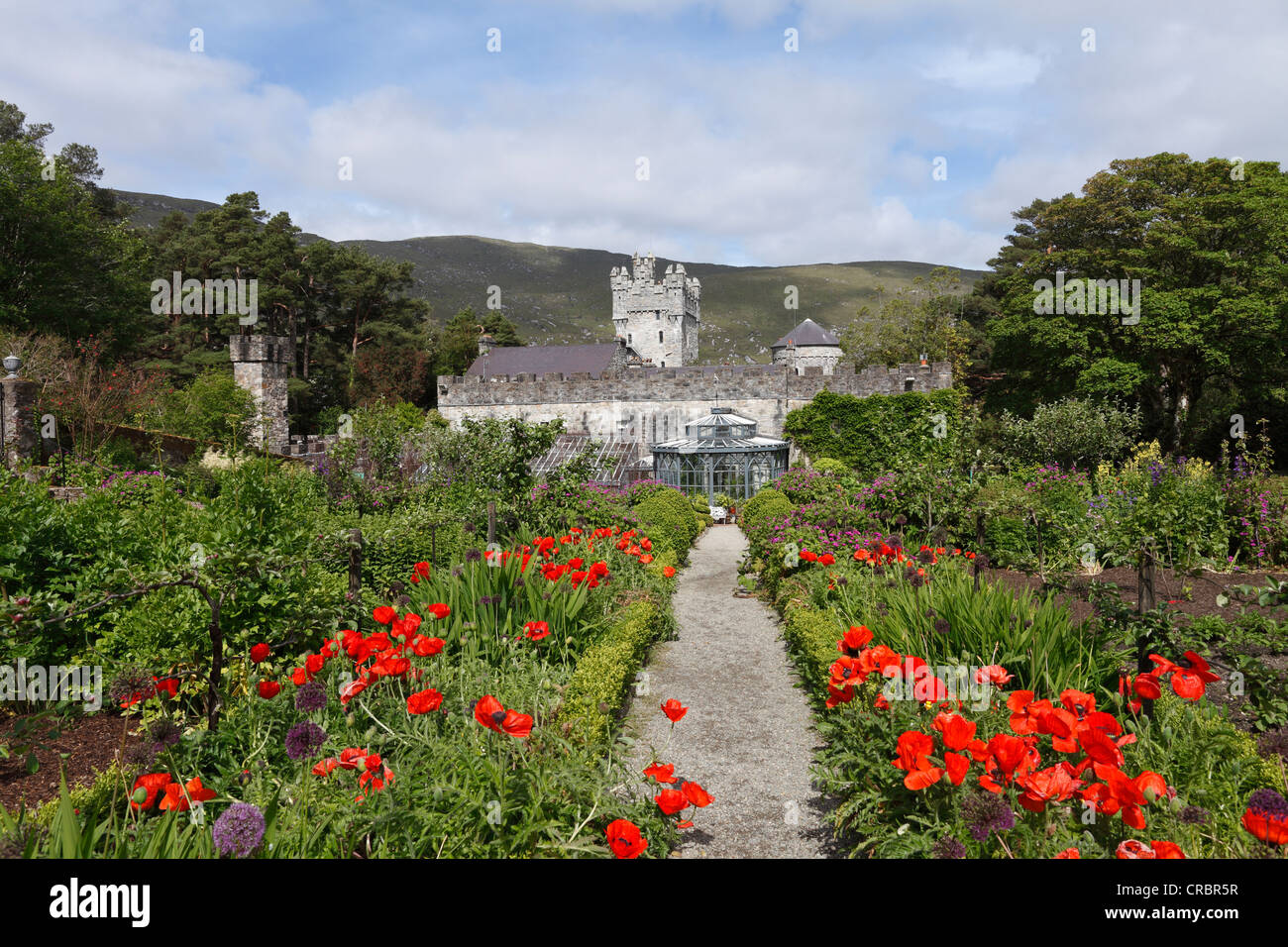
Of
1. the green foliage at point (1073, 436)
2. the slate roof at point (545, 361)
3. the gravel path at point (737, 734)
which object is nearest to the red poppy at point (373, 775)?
the gravel path at point (737, 734)

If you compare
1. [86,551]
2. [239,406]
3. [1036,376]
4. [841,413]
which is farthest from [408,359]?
[86,551]

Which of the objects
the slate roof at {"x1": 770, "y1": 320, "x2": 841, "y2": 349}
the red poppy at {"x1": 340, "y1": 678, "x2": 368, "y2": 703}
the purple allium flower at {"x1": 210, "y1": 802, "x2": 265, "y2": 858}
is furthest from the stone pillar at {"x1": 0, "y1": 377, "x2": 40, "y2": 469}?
the slate roof at {"x1": 770, "y1": 320, "x2": 841, "y2": 349}

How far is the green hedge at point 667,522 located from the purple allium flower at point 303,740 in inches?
304

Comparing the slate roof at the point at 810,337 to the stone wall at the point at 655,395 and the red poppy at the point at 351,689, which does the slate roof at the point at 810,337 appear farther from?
the red poppy at the point at 351,689

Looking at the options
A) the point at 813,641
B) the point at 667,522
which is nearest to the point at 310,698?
the point at 813,641

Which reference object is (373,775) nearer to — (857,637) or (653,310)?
(857,637)

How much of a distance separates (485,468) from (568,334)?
98.3 m

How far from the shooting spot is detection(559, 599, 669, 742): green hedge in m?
4.04

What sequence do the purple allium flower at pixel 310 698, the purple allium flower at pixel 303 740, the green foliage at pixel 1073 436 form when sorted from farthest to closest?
the green foliage at pixel 1073 436 < the purple allium flower at pixel 310 698 < the purple allium flower at pixel 303 740

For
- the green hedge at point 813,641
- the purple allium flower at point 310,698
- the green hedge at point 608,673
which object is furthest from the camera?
the green hedge at point 813,641

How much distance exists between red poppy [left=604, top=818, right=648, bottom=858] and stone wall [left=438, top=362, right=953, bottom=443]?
2176 centimetres

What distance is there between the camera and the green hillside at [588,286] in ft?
358

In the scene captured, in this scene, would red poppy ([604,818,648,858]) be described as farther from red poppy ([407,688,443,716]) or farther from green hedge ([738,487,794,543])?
green hedge ([738,487,794,543])

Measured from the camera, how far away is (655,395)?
2453 cm
